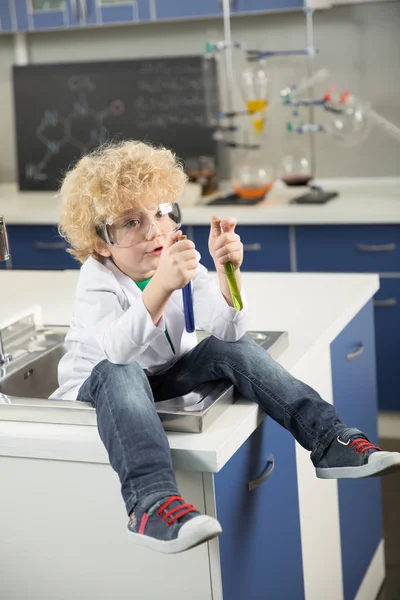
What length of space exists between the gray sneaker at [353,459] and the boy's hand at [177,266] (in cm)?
37

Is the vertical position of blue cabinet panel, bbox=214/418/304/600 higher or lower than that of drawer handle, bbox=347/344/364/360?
lower

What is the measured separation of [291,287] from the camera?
7.28ft

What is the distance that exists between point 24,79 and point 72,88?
246 millimetres

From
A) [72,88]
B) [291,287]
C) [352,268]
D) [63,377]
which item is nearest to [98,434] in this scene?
[63,377]

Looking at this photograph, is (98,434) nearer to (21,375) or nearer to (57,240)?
(21,375)

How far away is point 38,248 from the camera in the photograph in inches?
152

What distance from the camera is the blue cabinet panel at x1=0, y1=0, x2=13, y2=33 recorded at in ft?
13.6

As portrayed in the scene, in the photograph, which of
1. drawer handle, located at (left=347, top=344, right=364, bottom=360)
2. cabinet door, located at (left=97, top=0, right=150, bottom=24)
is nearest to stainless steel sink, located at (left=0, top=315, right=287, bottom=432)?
drawer handle, located at (left=347, top=344, right=364, bottom=360)

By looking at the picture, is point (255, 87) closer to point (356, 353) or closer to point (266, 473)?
point (356, 353)

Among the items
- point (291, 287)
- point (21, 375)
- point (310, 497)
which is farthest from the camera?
point (291, 287)

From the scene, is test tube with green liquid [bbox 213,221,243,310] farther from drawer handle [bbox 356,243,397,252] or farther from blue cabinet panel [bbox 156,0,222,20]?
blue cabinet panel [bbox 156,0,222,20]

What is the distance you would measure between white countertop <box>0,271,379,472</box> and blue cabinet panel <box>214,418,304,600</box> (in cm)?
7

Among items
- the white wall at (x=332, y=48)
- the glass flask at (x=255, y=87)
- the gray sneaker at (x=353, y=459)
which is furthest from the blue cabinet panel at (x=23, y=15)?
the gray sneaker at (x=353, y=459)

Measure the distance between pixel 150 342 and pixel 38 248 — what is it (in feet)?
7.84
